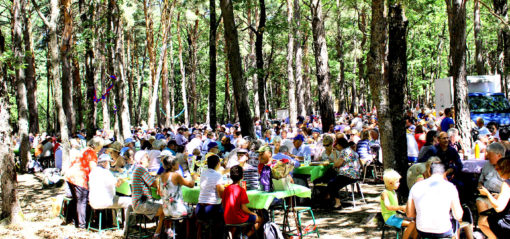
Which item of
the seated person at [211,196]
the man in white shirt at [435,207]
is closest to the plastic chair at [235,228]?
the seated person at [211,196]

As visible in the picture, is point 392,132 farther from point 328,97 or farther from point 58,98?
point 58,98

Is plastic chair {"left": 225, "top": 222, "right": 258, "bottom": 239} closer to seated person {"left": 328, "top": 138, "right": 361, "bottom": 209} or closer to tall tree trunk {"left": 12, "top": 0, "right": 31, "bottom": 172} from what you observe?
seated person {"left": 328, "top": 138, "right": 361, "bottom": 209}

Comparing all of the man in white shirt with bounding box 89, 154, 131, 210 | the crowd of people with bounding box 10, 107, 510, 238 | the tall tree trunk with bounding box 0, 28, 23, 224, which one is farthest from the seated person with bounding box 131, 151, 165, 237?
the tall tree trunk with bounding box 0, 28, 23, 224

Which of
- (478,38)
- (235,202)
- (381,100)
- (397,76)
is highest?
(478,38)

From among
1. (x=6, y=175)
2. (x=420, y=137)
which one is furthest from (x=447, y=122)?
(x=6, y=175)

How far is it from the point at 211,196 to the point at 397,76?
458cm

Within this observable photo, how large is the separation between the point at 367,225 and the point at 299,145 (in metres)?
3.53

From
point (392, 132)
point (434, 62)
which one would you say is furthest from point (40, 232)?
point (434, 62)

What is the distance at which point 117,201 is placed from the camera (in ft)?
27.2

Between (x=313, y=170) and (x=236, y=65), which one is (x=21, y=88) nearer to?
(x=236, y=65)

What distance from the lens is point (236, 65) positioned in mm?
12227

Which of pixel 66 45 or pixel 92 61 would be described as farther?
pixel 92 61

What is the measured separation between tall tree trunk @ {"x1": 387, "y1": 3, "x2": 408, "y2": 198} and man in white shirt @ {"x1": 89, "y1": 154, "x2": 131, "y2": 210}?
17.0 feet

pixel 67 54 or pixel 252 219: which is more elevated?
pixel 67 54
